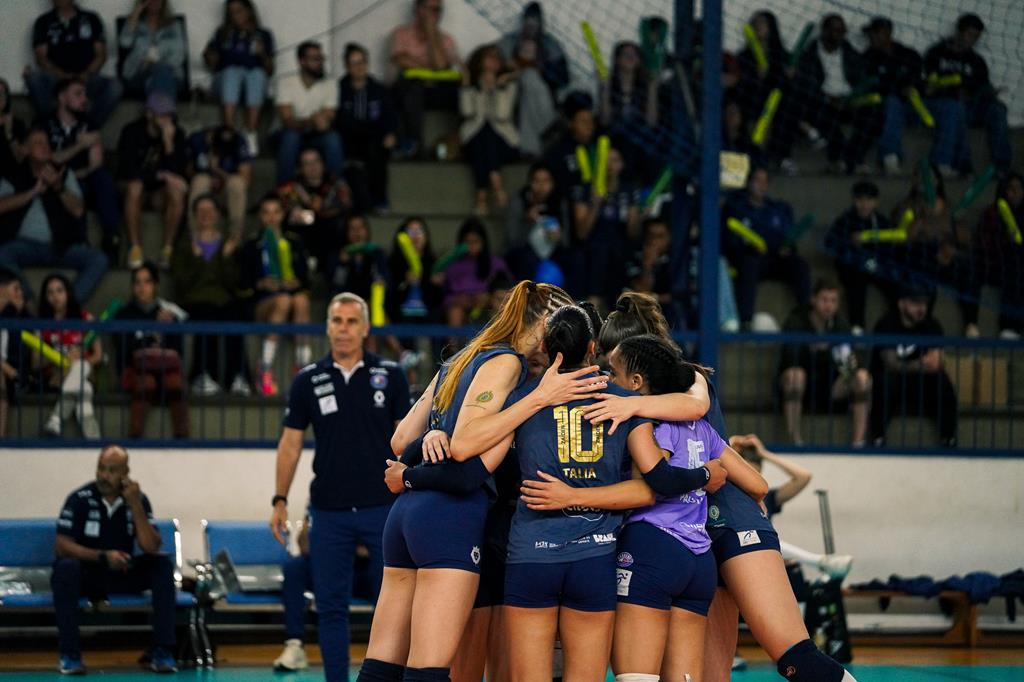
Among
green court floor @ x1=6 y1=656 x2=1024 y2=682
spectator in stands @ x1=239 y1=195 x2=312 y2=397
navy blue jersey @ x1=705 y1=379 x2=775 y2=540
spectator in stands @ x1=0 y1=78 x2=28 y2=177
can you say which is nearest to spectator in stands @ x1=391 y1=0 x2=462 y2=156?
spectator in stands @ x1=239 y1=195 x2=312 y2=397

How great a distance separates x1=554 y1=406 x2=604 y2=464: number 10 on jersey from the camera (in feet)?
16.0

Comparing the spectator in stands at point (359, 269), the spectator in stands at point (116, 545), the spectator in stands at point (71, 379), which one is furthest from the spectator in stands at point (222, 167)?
the spectator in stands at point (116, 545)

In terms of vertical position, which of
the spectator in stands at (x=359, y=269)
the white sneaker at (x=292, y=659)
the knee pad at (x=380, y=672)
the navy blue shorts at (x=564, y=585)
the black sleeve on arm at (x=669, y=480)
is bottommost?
the white sneaker at (x=292, y=659)

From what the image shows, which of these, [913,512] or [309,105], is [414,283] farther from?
[913,512]

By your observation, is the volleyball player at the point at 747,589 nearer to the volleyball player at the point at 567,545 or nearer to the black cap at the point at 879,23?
the volleyball player at the point at 567,545

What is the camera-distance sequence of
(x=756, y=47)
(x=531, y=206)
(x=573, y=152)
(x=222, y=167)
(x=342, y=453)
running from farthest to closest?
(x=756, y=47) < (x=573, y=152) < (x=222, y=167) < (x=531, y=206) < (x=342, y=453)

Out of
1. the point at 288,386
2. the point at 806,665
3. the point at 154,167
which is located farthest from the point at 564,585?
the point at 154,167

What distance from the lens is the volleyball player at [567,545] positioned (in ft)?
15.8

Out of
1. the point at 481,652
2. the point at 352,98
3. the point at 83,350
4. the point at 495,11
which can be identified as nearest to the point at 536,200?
the point at 352,98

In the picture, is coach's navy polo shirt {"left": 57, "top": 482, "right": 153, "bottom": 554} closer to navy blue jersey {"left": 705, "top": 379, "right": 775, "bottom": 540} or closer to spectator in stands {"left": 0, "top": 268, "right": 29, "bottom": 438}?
spectator in stands {"left": 0, "top": 268, "right": 29, "bottom": 438}

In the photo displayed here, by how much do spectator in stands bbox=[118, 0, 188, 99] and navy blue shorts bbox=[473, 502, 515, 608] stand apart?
9.11 metres

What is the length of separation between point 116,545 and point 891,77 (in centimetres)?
833

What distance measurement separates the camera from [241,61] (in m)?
13.6

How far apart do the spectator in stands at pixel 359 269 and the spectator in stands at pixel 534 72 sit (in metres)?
2.30
